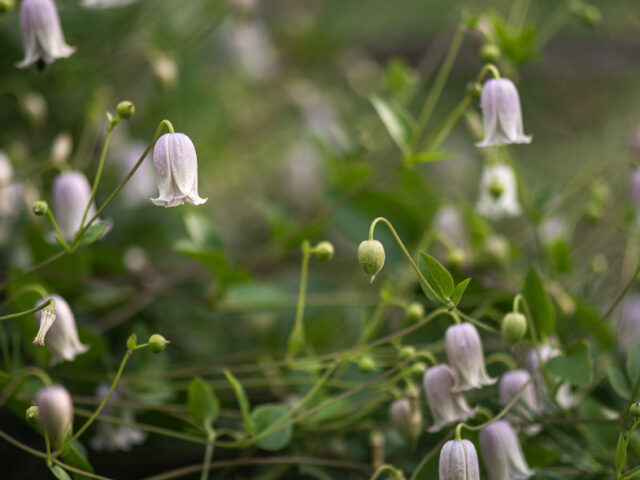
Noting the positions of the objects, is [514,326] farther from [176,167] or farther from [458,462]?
[176,167]

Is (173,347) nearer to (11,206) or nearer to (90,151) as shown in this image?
(11,206)

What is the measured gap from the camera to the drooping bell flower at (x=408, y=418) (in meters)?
0.65

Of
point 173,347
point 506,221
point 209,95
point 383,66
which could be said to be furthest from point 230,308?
point 383,66

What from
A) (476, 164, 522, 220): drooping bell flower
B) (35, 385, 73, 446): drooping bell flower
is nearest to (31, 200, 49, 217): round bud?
(35, 385, 73, 446): drooping bell flower

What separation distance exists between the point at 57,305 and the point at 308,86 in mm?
1031

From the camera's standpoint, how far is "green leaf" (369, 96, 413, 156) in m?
0.76

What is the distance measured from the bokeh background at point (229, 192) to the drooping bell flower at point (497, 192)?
0.03 m

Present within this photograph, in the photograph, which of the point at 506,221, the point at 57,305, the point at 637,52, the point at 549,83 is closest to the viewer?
the point at 57,305

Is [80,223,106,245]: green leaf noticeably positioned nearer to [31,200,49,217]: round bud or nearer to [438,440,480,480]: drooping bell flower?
[31,200,49,217]: round bud

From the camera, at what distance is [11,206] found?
2.87 ft

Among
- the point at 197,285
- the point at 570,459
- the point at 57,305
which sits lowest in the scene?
the point at 197,285

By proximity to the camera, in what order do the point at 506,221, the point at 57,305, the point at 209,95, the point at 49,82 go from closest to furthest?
the point at 57,305
the point at 49,82
the point at 209,95
the point at 506,221

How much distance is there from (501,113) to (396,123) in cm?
14

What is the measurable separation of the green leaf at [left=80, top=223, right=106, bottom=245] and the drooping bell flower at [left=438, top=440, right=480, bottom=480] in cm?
33
